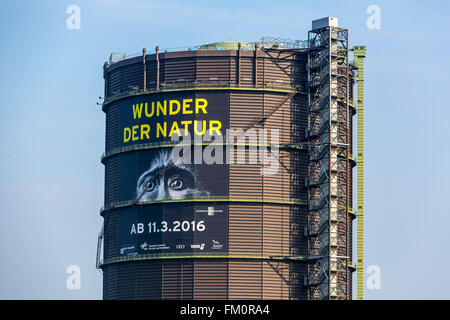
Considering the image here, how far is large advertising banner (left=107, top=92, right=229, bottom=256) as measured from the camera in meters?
88.2

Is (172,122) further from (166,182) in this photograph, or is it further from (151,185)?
(151,185)

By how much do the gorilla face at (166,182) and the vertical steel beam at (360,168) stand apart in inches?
512

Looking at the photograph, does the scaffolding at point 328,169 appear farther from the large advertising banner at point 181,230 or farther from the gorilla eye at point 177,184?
the gorilla eye at point 177,184

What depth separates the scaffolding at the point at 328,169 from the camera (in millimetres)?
88500

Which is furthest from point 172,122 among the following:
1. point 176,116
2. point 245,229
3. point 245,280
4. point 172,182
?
point 245,280

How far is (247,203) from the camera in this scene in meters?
88.2

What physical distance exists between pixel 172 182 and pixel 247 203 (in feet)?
18.4

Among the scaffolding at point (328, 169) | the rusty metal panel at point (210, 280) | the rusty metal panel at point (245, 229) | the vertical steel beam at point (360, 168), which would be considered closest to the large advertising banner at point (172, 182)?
the rusty metal panel at point (245, 229)

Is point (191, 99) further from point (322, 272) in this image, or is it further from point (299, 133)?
point (322, 272)

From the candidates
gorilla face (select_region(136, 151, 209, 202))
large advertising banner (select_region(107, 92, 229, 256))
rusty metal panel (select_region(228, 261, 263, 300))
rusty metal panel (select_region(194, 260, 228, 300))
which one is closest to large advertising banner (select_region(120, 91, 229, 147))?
large advertising banner (select_region(107, 92, 229, 256))

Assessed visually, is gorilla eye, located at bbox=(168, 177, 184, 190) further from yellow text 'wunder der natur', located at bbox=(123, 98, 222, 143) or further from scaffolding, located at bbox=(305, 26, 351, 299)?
scaffolding, located at bbox=(305, 26, 351, 299)
